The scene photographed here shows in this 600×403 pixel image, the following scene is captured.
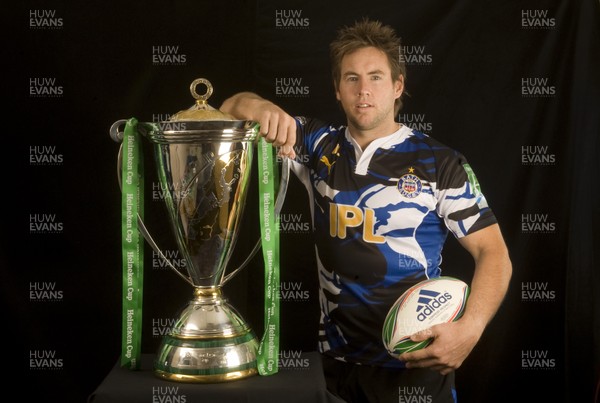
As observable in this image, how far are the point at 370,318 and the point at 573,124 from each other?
95 centimetres

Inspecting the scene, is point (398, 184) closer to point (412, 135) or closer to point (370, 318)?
point (412, 135)

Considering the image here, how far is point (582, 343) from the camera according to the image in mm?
2553

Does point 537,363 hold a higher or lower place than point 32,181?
lower

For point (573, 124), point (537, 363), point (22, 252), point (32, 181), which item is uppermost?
point (573, 124)

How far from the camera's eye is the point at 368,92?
7.61 ft

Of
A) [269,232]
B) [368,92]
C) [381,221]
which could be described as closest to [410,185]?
[381,221]

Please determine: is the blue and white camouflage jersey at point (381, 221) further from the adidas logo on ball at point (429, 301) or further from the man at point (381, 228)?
the adidas logo on ball at point (429, 301)

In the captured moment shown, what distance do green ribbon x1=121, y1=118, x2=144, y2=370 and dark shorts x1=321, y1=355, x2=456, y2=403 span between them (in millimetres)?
749

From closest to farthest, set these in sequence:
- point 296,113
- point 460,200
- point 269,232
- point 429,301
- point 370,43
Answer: point 269,232, point 429,301, point 460,200, point 370,43, point 296,113

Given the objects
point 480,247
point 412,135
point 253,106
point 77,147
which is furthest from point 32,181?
point 480,247

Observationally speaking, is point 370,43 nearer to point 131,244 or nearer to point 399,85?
point 399,85

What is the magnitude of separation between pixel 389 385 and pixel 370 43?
1.04 m

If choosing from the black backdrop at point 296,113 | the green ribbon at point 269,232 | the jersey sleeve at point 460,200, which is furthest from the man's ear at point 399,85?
the green ribbon at point 269,232

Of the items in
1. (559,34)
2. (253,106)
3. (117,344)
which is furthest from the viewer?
(117,344)
